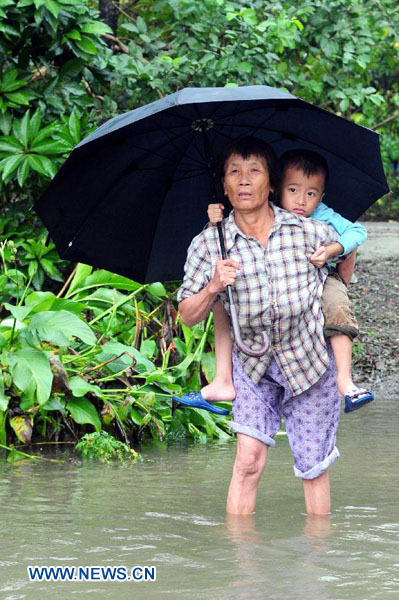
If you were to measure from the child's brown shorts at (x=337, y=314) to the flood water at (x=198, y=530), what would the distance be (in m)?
0.82

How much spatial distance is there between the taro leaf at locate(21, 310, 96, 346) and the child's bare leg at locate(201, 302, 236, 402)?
152cm

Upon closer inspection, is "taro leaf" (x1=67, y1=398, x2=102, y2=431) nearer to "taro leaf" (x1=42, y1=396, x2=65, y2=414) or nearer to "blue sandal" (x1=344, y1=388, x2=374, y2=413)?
"taro leaf" (x1=42, y1=396, x2=65, y2=414)

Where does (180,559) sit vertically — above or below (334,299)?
below

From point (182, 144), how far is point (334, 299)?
0.94 metres

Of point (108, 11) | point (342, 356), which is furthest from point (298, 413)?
point (108, 11)

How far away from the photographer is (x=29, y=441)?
19.3 feet

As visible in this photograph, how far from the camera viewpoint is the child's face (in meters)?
4.15

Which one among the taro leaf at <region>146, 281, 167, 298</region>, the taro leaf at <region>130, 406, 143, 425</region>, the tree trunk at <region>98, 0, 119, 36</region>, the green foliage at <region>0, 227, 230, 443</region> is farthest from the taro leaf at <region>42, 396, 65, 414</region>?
the tree trunk at <region>98, 0, 119, 36</region>

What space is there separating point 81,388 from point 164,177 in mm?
1831

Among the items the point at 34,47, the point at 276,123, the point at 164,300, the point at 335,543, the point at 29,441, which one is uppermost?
the point at 34,47

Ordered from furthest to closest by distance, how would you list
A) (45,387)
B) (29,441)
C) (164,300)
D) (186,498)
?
(164,300) → (29,441) → (45,387) → (186,498)

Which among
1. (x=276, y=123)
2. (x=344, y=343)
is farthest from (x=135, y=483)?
(x=276, y=123)

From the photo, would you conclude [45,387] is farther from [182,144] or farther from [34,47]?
[34,47]

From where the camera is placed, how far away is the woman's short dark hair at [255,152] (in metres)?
4.10
